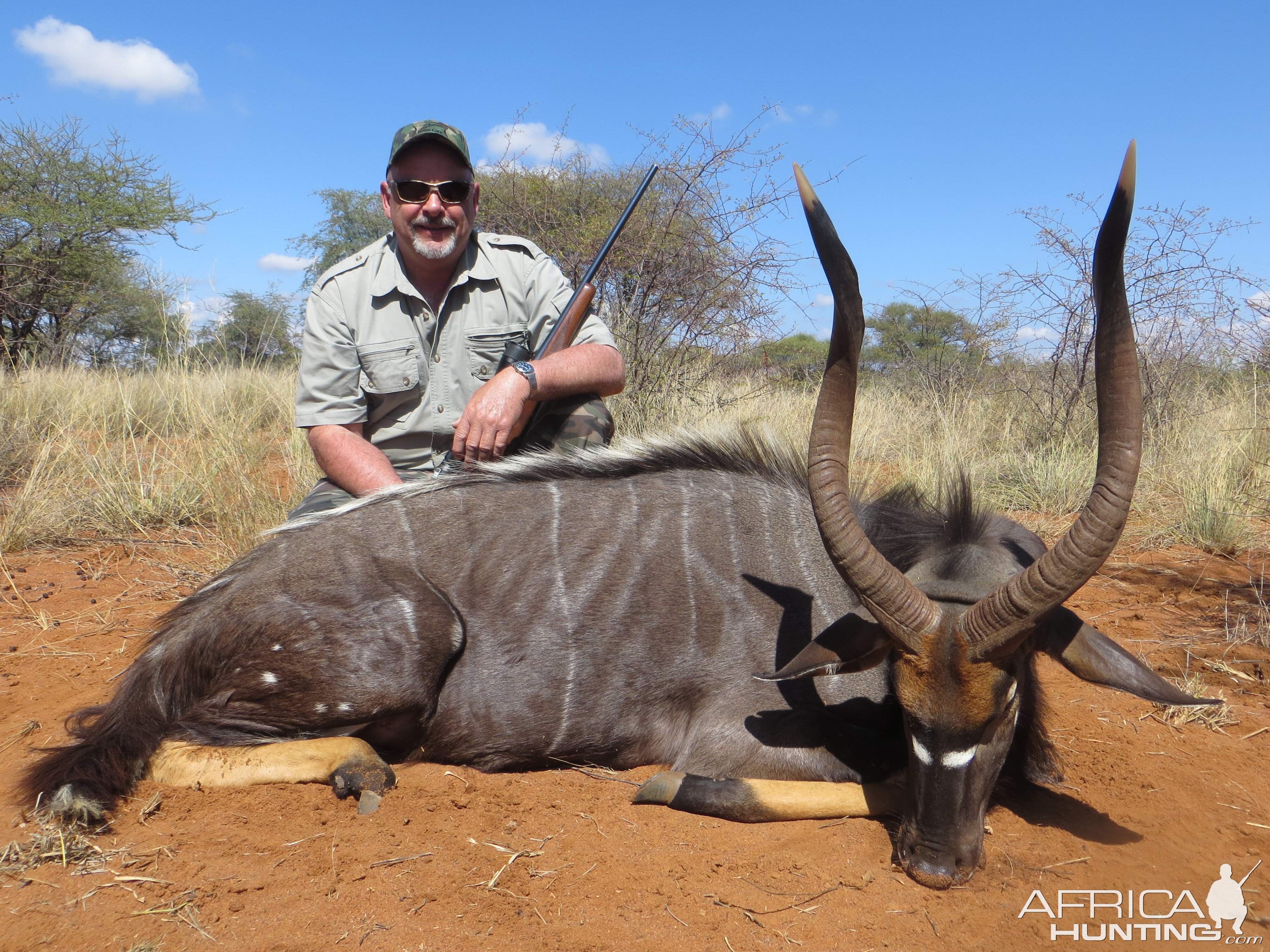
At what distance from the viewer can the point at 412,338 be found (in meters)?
4.43

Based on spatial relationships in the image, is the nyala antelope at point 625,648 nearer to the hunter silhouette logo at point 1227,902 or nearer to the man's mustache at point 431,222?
the hunter silhouette logo at point 1227,902

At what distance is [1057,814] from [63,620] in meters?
4.58

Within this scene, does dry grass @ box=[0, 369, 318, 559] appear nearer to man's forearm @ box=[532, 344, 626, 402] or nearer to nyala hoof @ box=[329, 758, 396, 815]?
man's forearm @ box=[532, 344, 626, 402]

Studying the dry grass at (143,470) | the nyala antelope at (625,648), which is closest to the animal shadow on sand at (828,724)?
the nyala antelope at (625,648)

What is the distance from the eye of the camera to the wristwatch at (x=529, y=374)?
394 centimetres

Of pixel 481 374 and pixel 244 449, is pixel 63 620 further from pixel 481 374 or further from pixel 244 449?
pixel 481 374

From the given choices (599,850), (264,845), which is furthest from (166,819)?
(599,850)

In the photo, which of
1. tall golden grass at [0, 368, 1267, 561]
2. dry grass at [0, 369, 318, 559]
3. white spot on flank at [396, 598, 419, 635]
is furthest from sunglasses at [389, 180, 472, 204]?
white spot on flank at [396, 598, 419, 635]

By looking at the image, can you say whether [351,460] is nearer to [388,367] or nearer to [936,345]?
[388,367]

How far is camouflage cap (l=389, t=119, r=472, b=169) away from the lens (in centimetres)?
433

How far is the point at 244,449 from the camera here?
20.4 ft

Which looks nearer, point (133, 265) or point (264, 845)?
point (264, 845)

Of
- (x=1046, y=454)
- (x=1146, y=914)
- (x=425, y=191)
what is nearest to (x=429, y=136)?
(x=425, y=191)

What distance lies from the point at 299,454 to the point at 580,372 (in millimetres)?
2921
